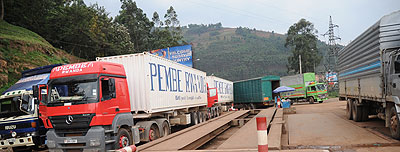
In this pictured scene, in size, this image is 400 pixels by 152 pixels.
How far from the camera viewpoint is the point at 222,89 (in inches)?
1099

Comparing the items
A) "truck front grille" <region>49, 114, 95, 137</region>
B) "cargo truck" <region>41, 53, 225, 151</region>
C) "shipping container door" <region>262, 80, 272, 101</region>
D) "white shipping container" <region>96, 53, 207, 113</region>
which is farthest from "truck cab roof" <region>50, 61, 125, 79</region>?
"shipping container door" <region>262, 80, 272, 101</region>

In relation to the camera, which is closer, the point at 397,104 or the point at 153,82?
the point at 397,104

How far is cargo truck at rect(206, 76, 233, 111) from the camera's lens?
23984mm

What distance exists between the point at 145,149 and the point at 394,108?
20.5 feet

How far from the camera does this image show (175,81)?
12695 mm

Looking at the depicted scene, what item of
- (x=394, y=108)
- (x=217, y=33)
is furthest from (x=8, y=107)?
(x=217, y=33)

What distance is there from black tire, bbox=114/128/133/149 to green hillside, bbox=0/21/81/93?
12.6 meters

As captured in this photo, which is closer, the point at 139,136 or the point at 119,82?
the point at 119,82

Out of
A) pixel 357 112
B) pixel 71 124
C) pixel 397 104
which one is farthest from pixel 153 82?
pixel 357 112

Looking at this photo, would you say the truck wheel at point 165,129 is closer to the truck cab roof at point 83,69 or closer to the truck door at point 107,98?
the truck door at point 107,98

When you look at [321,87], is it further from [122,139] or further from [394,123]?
[122,139]

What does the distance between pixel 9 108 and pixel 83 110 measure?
4.03 meters

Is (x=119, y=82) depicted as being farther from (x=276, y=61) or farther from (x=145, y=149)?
(x=276, y=61)

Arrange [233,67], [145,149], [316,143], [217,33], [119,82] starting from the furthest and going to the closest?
1. [217,33]
2. [233,67]
3. [119,82]
4. [316,143]
5. [145,149]
